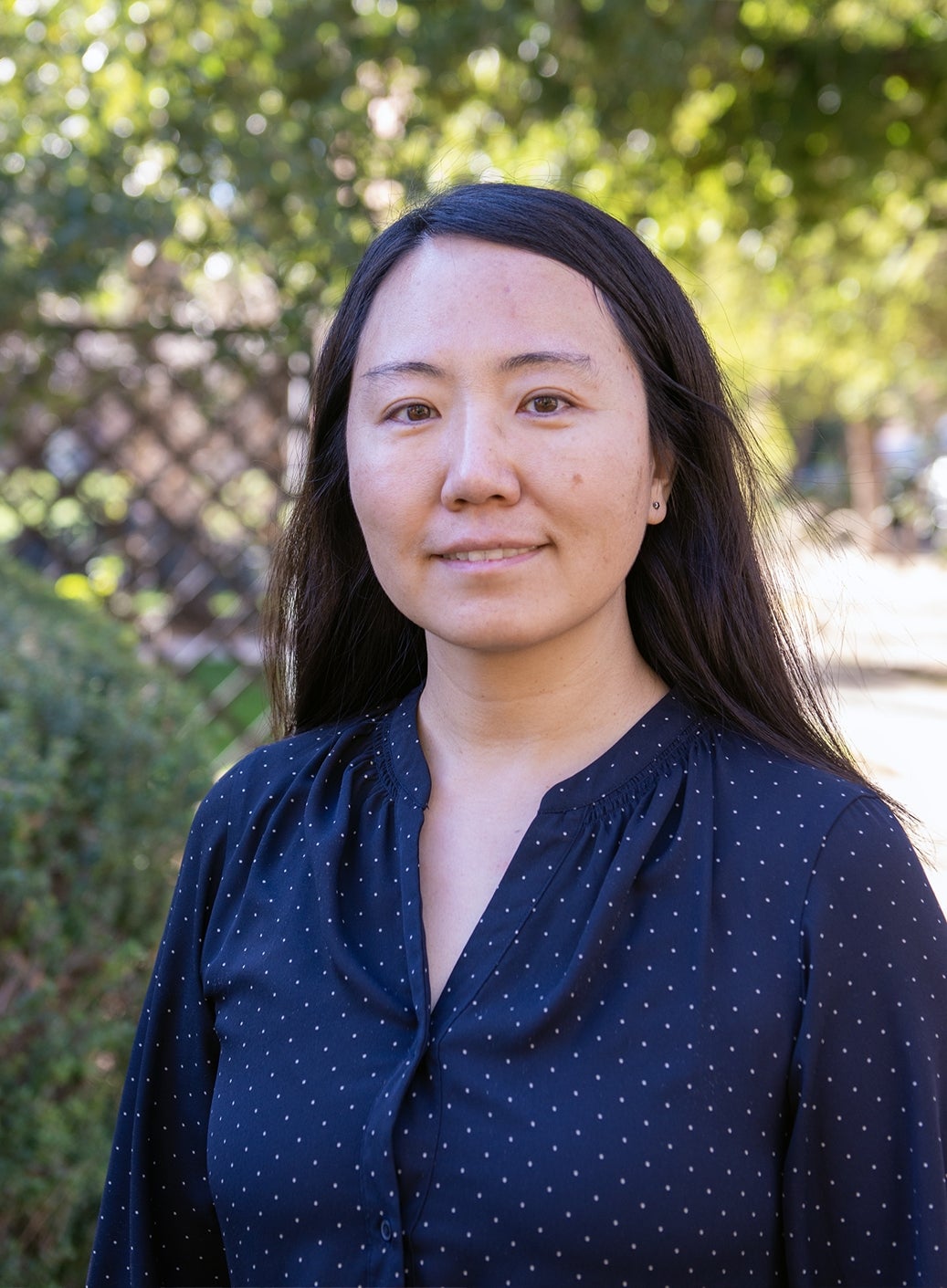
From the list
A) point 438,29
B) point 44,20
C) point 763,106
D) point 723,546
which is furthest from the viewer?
point 763,106

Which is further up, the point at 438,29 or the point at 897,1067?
the point at 438,29

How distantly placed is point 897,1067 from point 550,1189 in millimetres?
356

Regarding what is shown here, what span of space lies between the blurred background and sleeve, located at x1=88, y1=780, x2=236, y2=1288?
0.89 metres

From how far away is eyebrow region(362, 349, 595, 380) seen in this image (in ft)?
4.85

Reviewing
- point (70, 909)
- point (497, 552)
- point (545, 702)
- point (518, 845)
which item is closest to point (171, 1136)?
point (518, 845)

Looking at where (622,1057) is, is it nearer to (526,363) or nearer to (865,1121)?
(865,1121)

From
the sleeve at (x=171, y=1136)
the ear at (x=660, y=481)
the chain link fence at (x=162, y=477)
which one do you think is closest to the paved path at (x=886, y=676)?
the ear at (x=660, y=481)

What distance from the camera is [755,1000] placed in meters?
1.33

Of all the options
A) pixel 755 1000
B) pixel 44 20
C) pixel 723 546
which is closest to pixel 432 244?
pixel 723 546

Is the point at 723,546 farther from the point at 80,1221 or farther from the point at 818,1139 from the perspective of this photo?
the point at 80,1221

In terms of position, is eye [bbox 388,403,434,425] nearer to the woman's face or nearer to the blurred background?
the woman's face

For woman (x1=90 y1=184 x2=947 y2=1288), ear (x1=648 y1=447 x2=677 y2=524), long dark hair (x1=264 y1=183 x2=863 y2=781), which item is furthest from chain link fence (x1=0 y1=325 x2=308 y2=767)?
ear (x1=648 y1=447 x2=677 y2=524)

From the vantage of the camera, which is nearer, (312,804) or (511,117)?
(312,804)

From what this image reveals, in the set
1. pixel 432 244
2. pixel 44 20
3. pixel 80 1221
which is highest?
pixel 44 20
